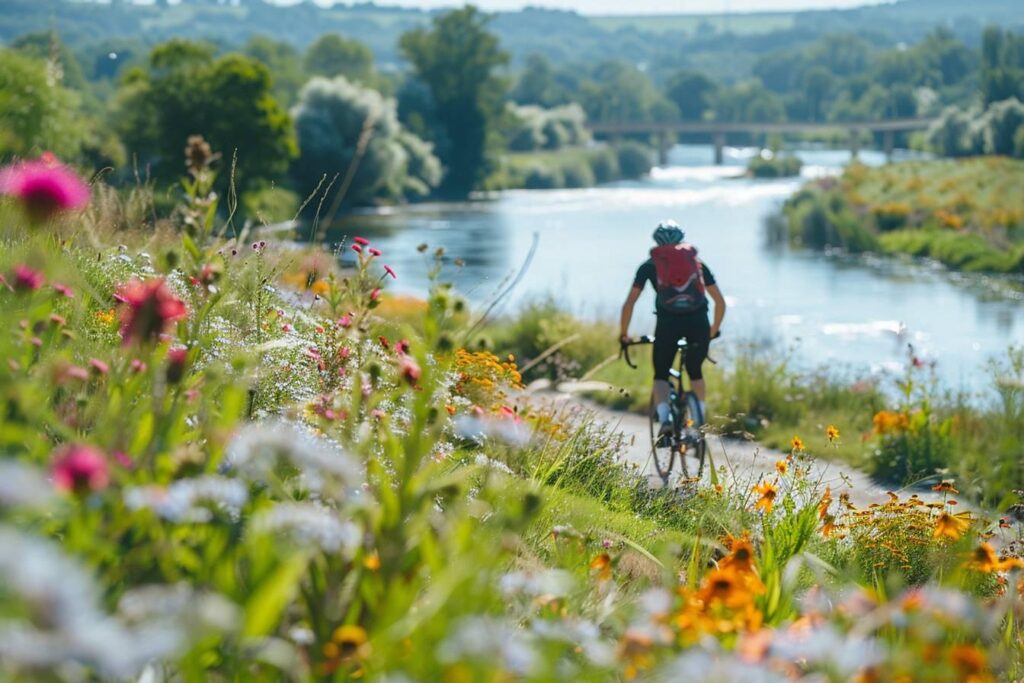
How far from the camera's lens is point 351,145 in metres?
52.9

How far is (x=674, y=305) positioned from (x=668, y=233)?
1.59 feet

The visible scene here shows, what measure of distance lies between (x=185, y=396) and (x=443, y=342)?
658 mm

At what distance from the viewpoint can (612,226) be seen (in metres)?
45.3

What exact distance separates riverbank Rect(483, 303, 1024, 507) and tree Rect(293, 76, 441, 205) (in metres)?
35.7

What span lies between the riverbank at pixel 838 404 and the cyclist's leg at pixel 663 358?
0.33 m

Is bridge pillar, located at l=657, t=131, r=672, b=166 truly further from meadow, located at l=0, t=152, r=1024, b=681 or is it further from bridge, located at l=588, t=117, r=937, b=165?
meadow, located at l=0, t=152, r=1024, b=681

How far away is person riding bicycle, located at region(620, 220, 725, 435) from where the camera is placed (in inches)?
318

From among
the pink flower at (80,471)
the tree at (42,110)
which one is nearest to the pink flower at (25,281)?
the pink flower at (80,471)

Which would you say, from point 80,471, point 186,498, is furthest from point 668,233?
point 80,471

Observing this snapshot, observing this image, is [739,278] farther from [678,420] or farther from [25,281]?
[25,281]

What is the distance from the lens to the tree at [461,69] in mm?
68312

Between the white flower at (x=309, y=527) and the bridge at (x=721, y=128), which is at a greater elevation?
→ the white flower at (x=309, y=527)

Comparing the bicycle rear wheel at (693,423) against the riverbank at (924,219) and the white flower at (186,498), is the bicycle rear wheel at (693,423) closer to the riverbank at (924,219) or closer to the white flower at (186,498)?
the white flower at (186,498)

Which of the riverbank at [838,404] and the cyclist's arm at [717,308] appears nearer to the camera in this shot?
the cyclist's arm at [717,308]
